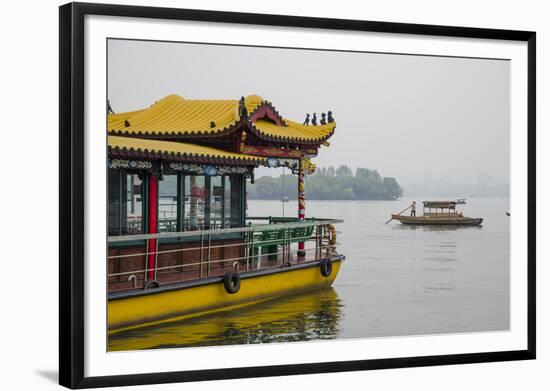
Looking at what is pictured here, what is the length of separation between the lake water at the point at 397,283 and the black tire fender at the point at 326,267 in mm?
487

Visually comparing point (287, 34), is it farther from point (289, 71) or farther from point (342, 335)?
point (342, 335)

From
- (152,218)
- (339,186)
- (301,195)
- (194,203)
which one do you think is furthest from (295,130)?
(152,218)

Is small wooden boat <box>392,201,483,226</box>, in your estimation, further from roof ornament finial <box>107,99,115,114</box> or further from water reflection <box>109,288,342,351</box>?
roof ornament finial <box>107,99,115,114</box>

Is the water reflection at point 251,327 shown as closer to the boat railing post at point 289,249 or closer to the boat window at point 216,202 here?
the boat window at point 216,202

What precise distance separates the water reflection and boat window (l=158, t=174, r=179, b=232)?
896mm

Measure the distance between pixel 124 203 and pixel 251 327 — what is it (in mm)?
1445

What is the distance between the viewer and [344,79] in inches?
362

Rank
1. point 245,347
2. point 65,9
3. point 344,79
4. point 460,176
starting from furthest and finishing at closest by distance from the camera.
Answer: point 460,176 → point 344,79 → point 245,347 → point 65,9

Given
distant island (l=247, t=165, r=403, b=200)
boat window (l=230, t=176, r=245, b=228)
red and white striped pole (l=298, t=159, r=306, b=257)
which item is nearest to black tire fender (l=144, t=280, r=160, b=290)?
boat window (l=230, t=176, r=245, b=228)

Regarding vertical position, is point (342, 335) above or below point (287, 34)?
below

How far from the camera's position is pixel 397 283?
31.7 ft

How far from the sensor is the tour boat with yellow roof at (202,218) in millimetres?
8539

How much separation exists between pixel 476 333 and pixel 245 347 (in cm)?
214
